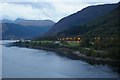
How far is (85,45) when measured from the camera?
58500 mm

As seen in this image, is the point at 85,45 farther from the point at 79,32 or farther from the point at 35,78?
the point at 79,32

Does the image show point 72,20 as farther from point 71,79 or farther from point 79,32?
point 71,79

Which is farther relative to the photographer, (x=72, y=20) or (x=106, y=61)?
(x=72, y=20)

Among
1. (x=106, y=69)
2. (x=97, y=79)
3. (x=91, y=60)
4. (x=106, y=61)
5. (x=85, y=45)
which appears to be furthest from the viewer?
(x=85, y=45)

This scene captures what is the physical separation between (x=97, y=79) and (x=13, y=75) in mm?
Answer: 10123

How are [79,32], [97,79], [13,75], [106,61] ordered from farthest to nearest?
[79,32] < [106,61] < [13,75] < [97,79]

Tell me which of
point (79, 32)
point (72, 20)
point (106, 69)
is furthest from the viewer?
point (72, 20)

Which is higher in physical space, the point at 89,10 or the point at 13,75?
the point at 89,10

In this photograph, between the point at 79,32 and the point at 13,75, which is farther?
the point at 79,32

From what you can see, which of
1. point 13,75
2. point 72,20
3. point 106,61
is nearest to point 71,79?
point 13,75

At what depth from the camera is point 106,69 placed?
33.7 metres

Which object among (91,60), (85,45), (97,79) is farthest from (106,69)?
(85,45)

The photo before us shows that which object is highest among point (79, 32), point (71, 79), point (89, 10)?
point (89, 10)

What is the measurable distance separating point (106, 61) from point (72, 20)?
375ft
